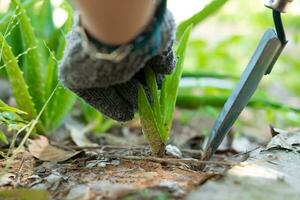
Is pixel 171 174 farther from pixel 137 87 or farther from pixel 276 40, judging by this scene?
pixel 276 40

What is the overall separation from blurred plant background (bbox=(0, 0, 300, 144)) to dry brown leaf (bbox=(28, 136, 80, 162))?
0.49 feet

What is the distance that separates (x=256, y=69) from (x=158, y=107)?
0.75 ft

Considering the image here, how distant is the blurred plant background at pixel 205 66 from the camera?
160 centimetres

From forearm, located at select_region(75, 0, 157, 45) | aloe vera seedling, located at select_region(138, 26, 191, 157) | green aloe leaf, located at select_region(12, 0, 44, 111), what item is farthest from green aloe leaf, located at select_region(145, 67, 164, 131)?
green aloe leaf, located at select_region(12, 0, 44, 111)

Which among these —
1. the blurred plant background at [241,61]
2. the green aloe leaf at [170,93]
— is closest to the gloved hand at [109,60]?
the green aloe leaf at [170,93]

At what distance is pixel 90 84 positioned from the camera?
3.30ft

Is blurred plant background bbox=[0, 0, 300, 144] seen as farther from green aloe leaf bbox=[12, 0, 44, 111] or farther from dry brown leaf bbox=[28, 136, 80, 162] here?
dry brown leaf bbox=[28, 136, 80, 162]

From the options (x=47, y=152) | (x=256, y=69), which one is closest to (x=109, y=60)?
(x=256, y=69)

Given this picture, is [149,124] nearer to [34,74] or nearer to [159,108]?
[159,108]

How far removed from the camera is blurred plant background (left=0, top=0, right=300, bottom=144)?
1.60 m

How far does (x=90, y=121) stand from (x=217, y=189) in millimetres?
949

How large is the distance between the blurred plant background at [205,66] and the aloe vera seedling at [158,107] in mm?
292

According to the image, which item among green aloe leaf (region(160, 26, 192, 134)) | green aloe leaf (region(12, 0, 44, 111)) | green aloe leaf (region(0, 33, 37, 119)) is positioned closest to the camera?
green aloe leaf (region(160, 26, 192, 134))

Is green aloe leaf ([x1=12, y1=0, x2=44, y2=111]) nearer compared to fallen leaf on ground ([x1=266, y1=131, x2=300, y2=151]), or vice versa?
fallen leaf on ground ([x1=266, y1=131, x2=300, y2=151])
